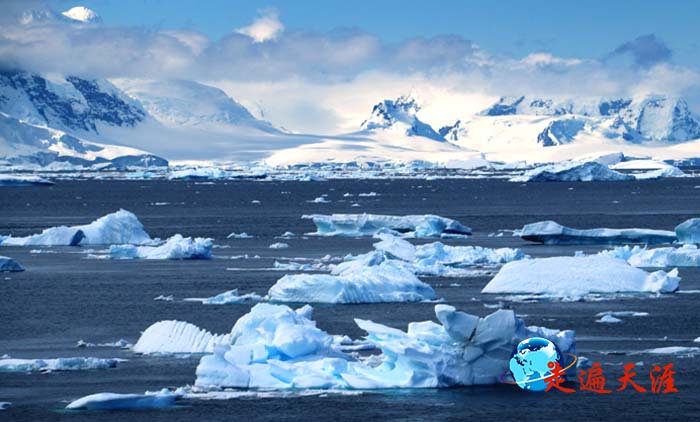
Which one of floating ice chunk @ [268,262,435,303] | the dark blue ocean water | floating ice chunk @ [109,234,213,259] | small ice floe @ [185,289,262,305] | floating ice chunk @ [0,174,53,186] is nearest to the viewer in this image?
the dark blue ocean water

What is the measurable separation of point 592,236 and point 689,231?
3.00 m

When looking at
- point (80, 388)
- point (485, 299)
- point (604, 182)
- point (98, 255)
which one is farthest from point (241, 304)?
point (604, 182)

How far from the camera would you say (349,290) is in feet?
85.1

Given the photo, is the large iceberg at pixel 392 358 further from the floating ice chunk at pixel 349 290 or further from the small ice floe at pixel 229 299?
the small ice floe at pixel 229 299

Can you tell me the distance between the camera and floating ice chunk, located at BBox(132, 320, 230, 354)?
1967cm

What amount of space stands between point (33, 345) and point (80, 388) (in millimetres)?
4364

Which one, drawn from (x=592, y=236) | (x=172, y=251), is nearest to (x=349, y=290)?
(x=172, y=251)

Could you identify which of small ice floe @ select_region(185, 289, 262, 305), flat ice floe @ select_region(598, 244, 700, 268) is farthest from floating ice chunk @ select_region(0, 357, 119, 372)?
flat ice floe @ select_region(598, 244, 700, 268)

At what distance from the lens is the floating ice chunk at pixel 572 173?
13700 cm

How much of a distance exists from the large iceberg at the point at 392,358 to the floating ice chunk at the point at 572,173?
394ft

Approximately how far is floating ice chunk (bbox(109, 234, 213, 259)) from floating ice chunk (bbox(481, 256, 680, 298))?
12.8m

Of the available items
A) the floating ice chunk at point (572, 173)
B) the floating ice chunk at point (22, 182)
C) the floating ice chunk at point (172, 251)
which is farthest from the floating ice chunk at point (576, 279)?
the floating ice chunk at point (22, 182)

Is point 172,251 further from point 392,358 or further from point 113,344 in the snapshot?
point 392,358

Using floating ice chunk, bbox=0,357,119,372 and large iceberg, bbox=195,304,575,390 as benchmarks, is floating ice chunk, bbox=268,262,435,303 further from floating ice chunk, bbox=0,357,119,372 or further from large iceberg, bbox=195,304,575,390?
large iceberg, bbox=195,304,575,390
